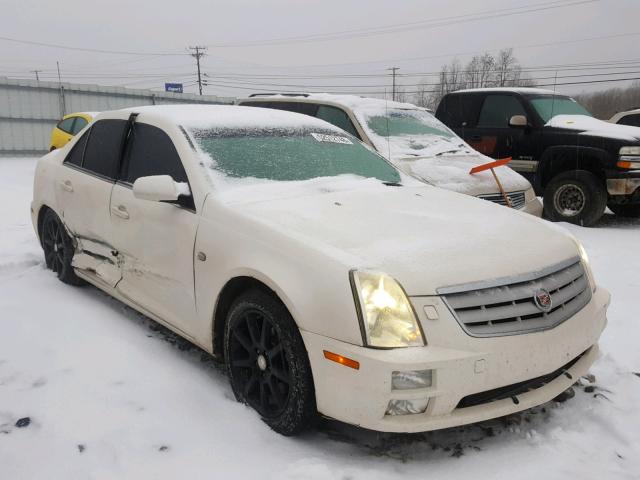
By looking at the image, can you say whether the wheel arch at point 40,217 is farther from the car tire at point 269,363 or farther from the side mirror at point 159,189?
the car tire at point 269,363

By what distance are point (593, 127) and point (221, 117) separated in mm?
5936

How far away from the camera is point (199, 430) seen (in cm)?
257

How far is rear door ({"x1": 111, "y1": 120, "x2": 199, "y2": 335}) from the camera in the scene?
3.07 metres

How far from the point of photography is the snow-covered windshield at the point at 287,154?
10.8ft

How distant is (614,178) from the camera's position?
7188 mm

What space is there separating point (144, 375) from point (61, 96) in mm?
20225

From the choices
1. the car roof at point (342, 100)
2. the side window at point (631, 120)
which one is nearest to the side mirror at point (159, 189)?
the car roof at point (342, 100)

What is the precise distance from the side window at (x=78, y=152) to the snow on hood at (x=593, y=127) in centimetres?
610

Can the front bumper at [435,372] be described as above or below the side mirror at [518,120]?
below

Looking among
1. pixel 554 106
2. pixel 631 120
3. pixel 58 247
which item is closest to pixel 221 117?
pixel 58 247

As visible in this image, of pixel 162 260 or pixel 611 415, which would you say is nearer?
pixel 611 415

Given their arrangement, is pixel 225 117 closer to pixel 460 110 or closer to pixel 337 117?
pixel 337 117

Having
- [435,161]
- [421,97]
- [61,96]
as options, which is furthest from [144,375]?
[421,97]

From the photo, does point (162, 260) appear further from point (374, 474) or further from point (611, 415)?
point (611, 415)
